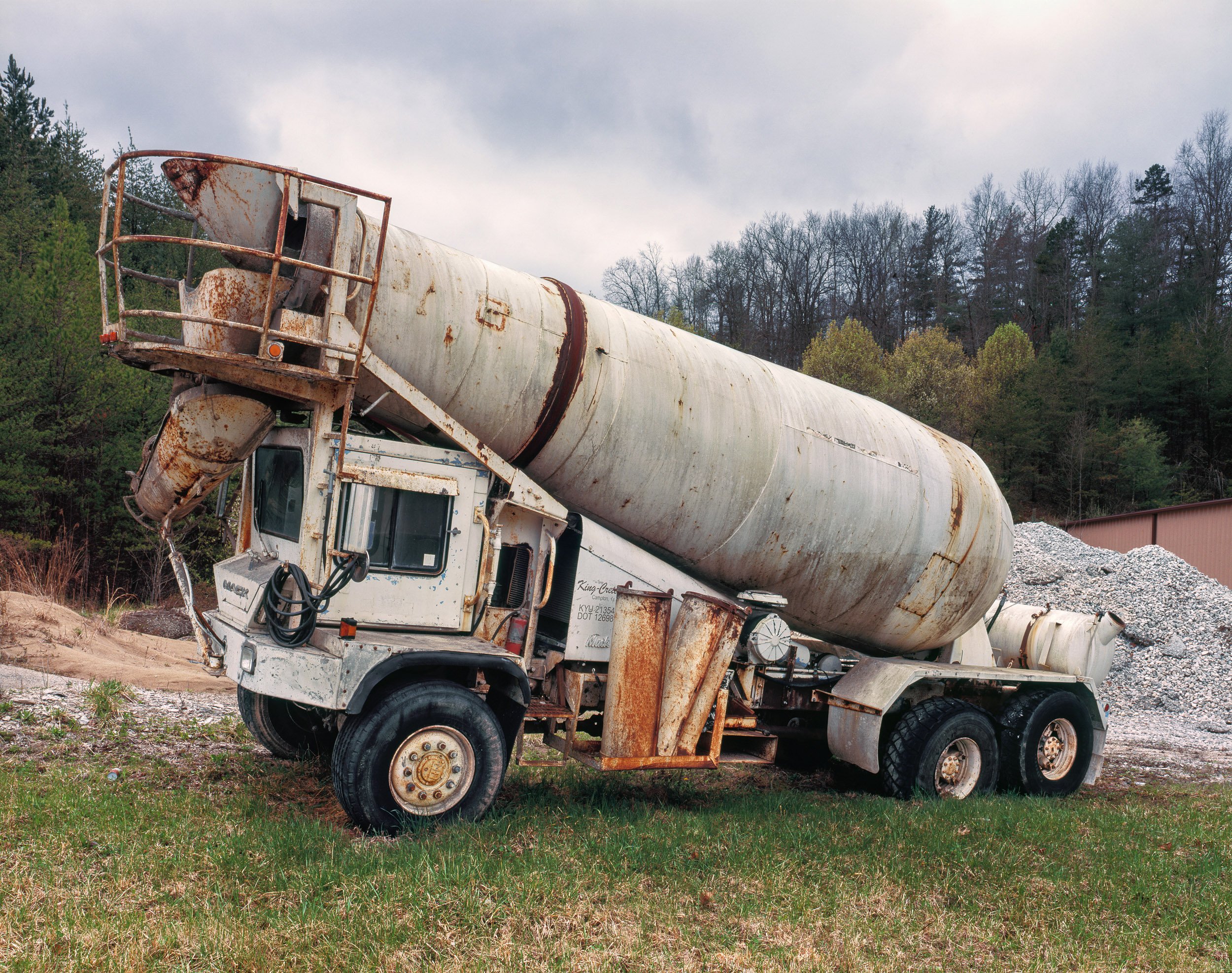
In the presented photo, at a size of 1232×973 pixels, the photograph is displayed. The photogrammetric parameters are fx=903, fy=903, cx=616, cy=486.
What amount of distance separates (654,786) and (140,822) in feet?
13.8

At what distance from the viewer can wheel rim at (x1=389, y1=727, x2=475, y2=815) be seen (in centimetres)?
562

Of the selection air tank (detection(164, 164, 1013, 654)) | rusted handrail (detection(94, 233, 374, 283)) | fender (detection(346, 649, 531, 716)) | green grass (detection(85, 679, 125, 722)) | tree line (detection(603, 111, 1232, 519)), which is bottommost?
green grass (detection(85, 679, 125, 722))

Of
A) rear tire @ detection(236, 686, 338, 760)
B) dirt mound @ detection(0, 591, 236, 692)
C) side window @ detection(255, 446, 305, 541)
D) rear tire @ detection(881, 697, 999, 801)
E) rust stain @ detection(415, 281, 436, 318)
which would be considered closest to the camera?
rust stain @ detection(415, 281, 436, 318)

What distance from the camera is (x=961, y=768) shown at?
27.5 ft

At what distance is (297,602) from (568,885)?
7.96 ft

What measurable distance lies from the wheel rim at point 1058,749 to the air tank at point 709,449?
1301mm

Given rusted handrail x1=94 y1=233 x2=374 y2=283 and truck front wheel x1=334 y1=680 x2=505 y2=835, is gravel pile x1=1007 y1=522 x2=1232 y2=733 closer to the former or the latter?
truck front wheel x1=334 y1=680 x2=505 y2=835

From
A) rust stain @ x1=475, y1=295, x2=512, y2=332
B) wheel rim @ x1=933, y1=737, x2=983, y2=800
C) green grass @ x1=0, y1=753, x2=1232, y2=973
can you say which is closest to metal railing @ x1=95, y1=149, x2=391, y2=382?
rust stain @ x1=475, y1=295, x2=512, y2=332

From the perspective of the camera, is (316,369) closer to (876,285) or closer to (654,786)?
(654,786)

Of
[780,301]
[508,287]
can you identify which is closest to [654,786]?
[508,287]

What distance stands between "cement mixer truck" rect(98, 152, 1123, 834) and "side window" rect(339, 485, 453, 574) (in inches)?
0.6

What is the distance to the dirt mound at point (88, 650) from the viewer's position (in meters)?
11.4

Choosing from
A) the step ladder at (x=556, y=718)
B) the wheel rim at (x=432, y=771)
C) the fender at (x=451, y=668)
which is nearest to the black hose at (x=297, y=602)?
the fender at (x=451, y=668)

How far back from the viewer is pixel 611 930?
14.2ft
